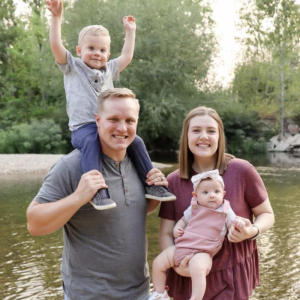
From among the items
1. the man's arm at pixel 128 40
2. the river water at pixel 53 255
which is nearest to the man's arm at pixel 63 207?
the man's arm at pixel 128 40

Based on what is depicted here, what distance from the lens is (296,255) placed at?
7039 millimetres

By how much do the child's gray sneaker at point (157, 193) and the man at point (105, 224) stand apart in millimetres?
66

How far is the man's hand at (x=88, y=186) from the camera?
2070mm

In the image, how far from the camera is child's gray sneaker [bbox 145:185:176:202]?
2340 millimetres

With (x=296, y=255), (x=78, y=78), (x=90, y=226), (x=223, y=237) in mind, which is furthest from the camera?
(x=296, y=255)

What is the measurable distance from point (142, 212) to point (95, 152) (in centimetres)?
38

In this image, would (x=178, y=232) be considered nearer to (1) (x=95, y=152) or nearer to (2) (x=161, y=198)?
(2) (x=161, y=198)

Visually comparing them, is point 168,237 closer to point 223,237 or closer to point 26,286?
point 223,237

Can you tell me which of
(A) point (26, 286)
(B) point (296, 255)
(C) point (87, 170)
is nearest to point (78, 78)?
(C) point (87, 170)

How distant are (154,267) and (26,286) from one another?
3.94m

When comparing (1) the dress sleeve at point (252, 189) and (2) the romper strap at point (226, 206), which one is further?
(1) the dress sleeve at point (252, 189)

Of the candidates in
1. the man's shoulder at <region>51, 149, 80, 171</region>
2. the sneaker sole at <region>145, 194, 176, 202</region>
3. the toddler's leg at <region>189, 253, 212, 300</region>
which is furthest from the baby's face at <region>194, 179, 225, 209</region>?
the man's shoulder at <region>51, 149, 80, 171</region>

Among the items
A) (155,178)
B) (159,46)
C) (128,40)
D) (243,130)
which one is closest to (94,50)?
(128,40)

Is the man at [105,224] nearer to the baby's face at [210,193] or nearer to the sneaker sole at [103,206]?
the sneaker sole at [103,206]
